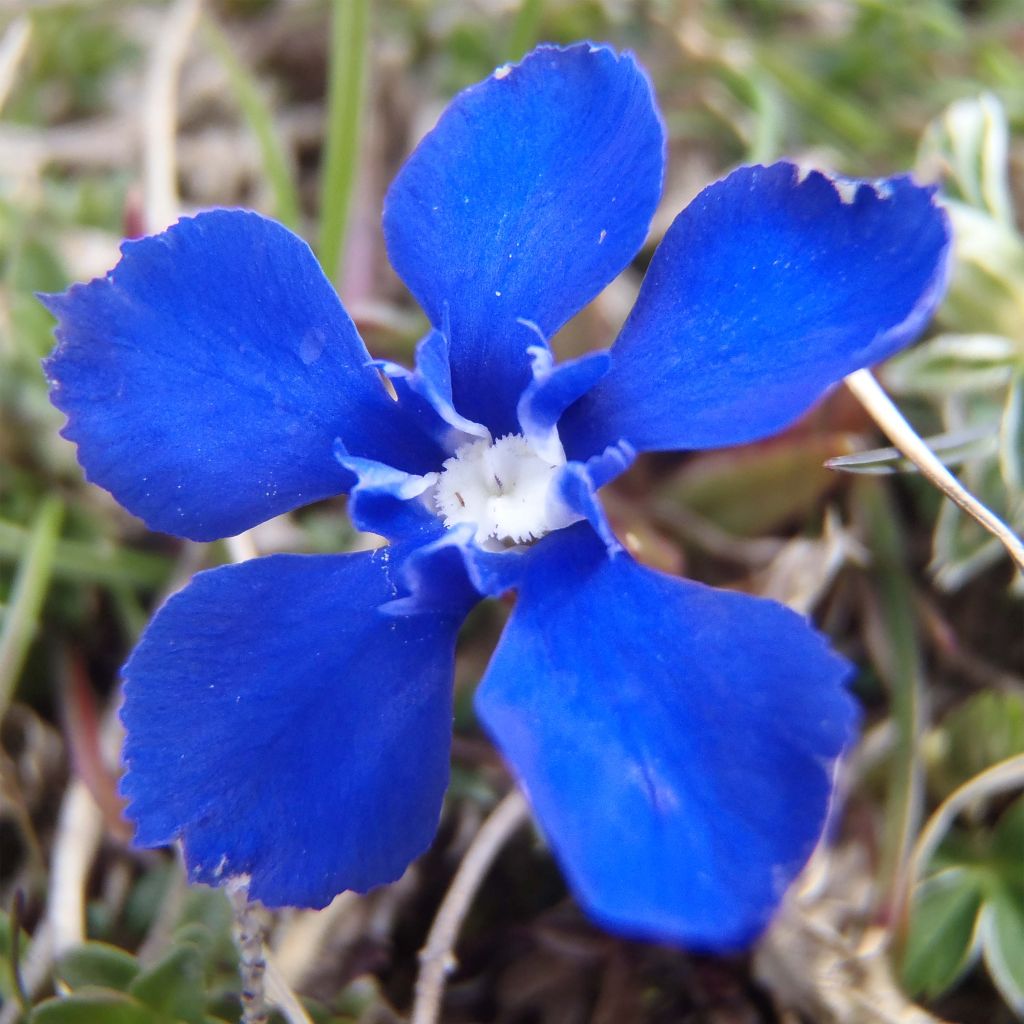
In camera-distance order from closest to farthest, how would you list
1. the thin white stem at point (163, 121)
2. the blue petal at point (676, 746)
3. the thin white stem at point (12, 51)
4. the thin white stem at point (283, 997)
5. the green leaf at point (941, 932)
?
the blue petal at point (676, 746), the thin white stem at point (283, 997), the green leaf at point (941, 932), the thin white stem at point (163, 121), the thin white stem at point (12, 51)

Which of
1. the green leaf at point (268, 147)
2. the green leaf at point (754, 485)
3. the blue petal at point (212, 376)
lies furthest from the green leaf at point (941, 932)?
the green leaf at point (268, 147)

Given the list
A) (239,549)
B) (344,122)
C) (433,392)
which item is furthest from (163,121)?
(433,392)

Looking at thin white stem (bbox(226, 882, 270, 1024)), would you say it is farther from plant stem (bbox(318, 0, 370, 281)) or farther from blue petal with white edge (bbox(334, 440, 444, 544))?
plant stem (bbox(318, 0, 370, 281))

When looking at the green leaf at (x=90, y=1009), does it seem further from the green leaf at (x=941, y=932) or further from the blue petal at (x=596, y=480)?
the green leaf at (x=941, y=932)

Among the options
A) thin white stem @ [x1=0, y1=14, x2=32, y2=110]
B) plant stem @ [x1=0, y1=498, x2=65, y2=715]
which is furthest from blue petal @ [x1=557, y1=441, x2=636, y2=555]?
thin white stem @ [x1=0, y1=14, x2=32, y2=110]

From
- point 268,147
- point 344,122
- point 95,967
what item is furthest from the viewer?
point 268,147

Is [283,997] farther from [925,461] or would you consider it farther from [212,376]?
[925,461]
